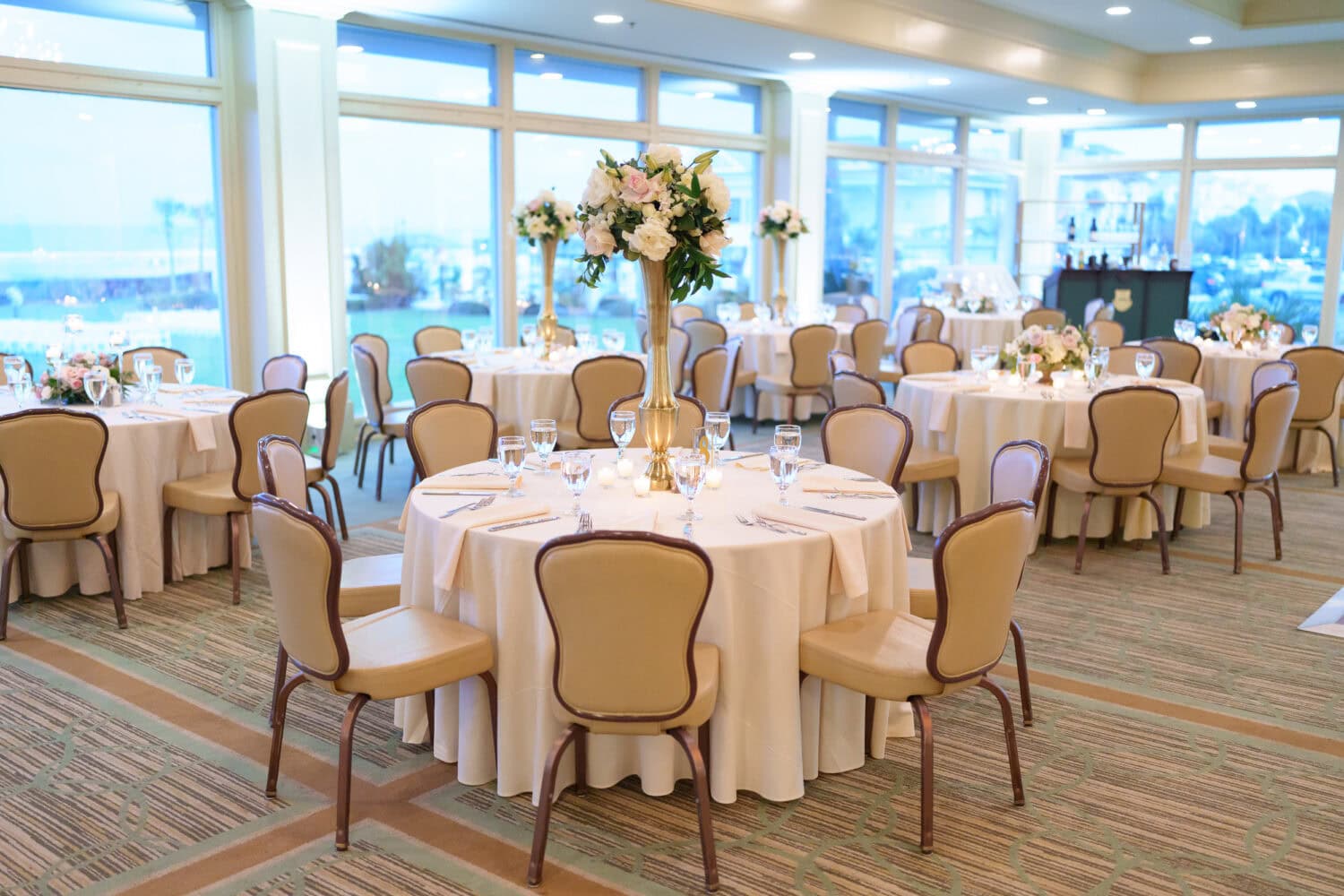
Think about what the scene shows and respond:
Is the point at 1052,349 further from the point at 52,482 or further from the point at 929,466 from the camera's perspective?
the point at 52,482

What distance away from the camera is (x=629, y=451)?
4742mm

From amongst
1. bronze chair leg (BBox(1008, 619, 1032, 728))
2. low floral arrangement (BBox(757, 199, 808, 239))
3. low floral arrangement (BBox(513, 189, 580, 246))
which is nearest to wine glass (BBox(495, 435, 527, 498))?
bronze chair leg (BBox(1008, 619, 1032, 728))

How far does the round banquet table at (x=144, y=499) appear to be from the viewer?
545cm

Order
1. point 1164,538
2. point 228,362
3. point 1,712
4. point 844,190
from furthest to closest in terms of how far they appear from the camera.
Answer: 1. point 844,190
2. point 228,362
3. point 1164,538
4. point 1,712

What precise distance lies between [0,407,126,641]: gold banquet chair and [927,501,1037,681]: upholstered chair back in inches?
144

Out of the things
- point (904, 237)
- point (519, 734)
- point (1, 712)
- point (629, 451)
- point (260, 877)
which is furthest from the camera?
point (904, 237)

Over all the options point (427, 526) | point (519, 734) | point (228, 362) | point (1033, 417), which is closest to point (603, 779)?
point (519, 734)

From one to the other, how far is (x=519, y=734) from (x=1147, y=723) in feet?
7.52

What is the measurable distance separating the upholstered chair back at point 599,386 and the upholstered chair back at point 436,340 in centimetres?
200

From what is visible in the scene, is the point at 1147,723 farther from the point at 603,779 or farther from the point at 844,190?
the point at 844,190

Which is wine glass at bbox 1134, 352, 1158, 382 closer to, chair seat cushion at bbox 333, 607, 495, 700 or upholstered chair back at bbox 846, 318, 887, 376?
upholstered chair back at bbox 846, 318, 887, 376

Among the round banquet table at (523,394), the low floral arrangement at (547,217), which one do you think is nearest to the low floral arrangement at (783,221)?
the low floral arrangement at (547,217)

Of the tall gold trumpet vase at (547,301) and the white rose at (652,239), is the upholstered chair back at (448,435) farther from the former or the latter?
the tall gold trumpet vase at (547,301)

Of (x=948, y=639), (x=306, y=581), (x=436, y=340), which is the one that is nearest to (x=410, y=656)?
(x=306, y=581)
